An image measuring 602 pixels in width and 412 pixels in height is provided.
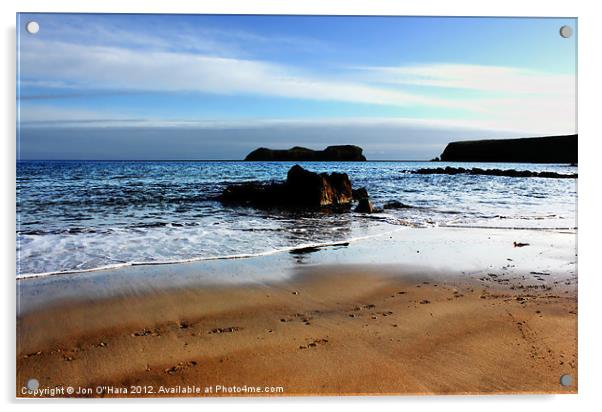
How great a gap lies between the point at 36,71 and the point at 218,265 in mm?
1972

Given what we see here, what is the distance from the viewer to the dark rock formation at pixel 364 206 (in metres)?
5.00

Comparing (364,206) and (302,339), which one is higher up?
(364,206)

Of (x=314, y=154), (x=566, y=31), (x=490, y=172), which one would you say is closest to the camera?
(x=566, y=31)

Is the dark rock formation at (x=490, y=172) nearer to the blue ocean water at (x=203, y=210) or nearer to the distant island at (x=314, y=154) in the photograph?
the blue ocean water at (x=203, y=210)

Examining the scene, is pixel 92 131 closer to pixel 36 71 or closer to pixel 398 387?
pixel 36 71

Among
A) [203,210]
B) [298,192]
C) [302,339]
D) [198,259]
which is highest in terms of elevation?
[298,192]

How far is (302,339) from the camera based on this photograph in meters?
2.92

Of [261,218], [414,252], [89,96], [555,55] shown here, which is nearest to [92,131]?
[89,96]

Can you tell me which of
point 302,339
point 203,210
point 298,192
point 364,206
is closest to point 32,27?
point 203,210

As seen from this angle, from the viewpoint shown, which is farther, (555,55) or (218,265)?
(218,265)

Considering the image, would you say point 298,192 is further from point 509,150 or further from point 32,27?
point 32,27

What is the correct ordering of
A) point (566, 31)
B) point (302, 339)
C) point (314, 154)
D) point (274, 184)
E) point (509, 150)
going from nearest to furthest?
1. point (302, 339)
2. point (566, 31)
3. point (509, 150)
4. point (314, 154)
5. point (274, 184)

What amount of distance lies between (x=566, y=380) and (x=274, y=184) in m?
2.84

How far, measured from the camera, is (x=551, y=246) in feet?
13.0
